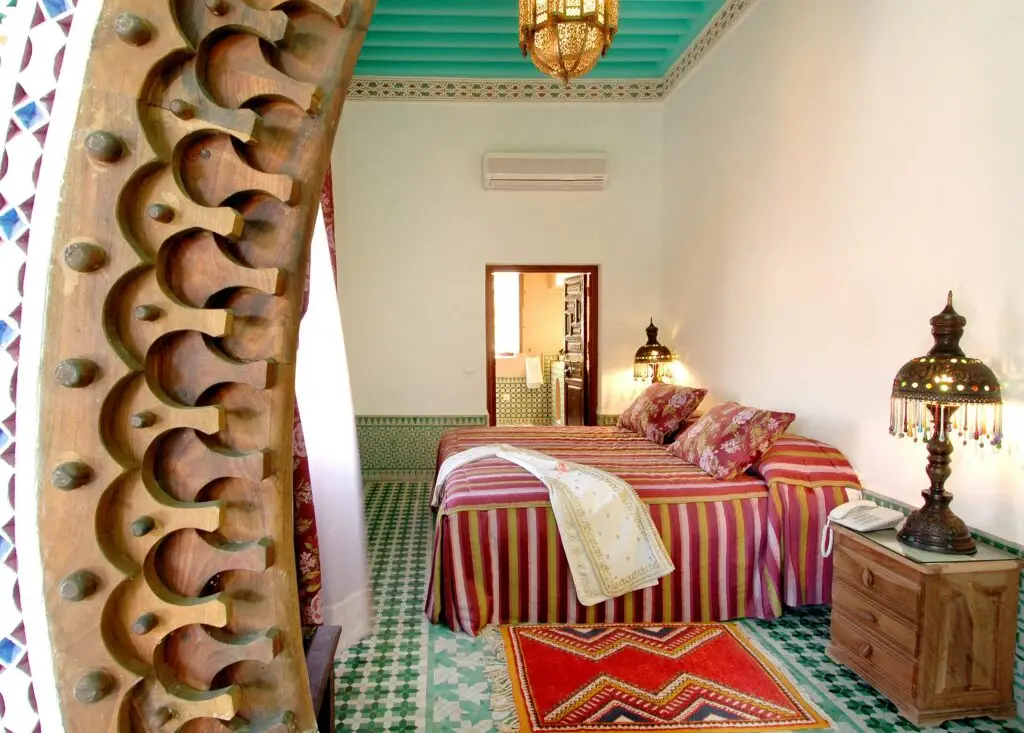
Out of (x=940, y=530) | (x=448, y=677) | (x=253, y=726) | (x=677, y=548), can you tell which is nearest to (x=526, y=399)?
(x=677, y=548)

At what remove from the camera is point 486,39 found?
4.94 m

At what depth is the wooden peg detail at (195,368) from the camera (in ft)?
1.61

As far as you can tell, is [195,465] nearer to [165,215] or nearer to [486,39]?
[165,215]

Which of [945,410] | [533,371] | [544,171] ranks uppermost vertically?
[544,171]

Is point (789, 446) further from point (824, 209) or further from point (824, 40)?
point (824, 40)

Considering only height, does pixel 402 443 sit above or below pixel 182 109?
below

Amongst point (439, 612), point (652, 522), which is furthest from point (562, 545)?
point (439, 612)

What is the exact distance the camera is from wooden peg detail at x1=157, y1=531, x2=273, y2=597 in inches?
19.5

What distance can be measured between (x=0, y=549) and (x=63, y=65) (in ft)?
1.31

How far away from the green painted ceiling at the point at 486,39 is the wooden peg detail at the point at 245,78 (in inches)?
175

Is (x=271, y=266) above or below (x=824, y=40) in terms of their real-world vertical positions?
below

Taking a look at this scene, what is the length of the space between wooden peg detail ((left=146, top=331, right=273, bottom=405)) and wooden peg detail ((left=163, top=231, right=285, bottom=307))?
0.11ft

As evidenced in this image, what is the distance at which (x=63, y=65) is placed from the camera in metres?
0.49

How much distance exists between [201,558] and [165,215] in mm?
274
